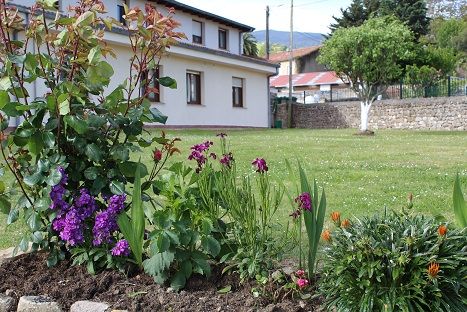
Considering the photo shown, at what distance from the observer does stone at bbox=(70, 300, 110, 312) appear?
2.75 metres

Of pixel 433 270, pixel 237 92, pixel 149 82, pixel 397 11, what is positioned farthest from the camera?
pixel 397 11

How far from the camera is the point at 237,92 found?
2703cm

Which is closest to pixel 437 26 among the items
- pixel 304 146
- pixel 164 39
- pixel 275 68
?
pixel 275 68

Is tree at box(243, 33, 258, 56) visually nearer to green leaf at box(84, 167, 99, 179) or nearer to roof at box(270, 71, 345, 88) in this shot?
roof at box(270, 71, 345, 88)

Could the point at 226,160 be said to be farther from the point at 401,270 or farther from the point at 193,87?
the point at 193,87

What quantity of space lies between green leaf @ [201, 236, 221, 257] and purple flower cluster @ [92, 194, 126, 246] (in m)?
0.52

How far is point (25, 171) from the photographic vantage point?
3.22 m

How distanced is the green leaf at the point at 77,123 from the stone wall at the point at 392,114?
81.5 feet

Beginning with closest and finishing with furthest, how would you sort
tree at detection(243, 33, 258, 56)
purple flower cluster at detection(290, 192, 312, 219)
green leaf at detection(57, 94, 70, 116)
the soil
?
1. purple flower cluster at detection(290, 192, 312, 219)
2. the soil
3. green leaf at detection(57, 94, 70, 116)
4. tree at detection(243, 33, 258, 56)

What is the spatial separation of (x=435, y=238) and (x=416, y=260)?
0.17 metres

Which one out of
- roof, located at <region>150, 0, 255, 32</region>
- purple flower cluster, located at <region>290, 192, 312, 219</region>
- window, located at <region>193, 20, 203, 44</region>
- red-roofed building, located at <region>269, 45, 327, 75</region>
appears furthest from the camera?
red-roofed building, located at <region>269, 45, 327, 75</region>

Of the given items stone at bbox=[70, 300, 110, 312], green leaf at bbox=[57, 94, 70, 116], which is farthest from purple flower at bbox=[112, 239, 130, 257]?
green leaf at bbox=[57, 94, 70, 116]

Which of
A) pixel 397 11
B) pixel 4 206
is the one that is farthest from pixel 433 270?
pixel 397 11

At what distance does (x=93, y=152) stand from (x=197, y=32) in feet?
75.4
